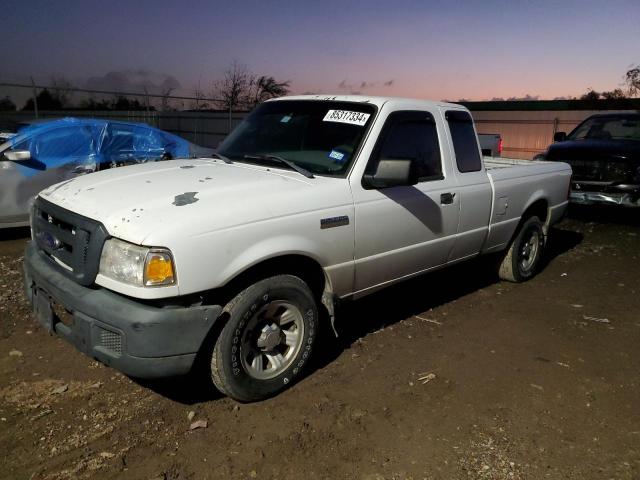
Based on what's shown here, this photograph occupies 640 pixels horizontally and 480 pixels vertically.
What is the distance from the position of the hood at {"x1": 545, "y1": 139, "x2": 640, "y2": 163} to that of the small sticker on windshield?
23.9 ft

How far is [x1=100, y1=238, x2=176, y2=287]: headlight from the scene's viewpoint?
2670 millimetres

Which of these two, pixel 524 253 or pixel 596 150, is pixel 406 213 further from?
pixel 596 150

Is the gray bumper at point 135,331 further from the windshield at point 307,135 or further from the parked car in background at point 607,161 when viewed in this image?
the parked car in background at point 607,161

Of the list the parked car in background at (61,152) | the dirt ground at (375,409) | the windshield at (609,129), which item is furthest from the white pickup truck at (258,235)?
the windshield at (609,129)

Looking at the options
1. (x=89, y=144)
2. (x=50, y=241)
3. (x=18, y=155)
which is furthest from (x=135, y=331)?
(x=89, y=144)

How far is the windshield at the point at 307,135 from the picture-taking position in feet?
12.3

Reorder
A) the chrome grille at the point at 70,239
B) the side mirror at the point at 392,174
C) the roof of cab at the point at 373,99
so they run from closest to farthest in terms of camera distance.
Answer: the chrome grille at the point at 70,239
the side mirror at the point at 392,174
the roof of cab at the point at 373,99

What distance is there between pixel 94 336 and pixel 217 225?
90 centimetres

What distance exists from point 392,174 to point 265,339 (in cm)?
139

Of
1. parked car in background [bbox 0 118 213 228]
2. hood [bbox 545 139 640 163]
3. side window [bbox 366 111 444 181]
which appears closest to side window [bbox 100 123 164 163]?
parked car in background [bbox 0 118 213 228]

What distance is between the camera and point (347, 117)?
12.9 feet

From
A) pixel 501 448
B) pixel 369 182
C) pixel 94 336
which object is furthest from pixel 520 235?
pixel 94 336

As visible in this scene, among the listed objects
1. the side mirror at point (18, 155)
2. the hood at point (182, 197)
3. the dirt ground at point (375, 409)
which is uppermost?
the hood at point (182, 197)

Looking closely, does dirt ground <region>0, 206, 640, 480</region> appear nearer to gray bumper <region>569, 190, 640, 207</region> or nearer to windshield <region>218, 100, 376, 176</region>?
windshield <region>218, 100, 376, 176</region>
